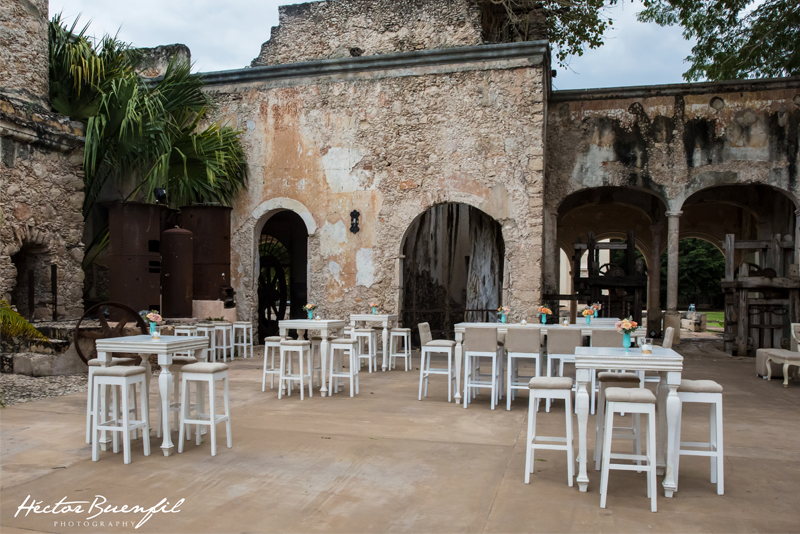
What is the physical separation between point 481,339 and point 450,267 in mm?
9274

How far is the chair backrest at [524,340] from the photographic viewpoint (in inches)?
263

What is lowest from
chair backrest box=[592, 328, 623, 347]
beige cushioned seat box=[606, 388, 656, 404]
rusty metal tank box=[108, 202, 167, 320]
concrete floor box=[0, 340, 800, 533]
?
concrete floor box=[0, 340, 800, 533]

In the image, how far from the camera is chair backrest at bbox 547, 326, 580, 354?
6.75 meters

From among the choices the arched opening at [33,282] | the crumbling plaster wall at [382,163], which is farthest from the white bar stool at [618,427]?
the arched opening at [33,282]

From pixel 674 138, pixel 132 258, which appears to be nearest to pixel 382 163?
pixel 132 258

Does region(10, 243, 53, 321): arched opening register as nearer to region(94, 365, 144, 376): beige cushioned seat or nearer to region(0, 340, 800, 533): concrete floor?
region(0, 340, 800, 533): concrete floor

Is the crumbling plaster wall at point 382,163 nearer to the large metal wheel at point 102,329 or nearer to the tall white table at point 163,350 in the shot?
the large metal wheel at point 102,329

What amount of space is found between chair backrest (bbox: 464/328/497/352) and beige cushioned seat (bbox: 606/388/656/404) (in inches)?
112

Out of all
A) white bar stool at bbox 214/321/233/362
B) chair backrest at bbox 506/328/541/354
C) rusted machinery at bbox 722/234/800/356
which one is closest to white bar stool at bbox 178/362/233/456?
chair backrest at bbox 506/328/541/354

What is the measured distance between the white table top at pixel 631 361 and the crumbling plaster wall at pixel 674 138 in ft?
26.5

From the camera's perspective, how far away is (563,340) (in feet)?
22.2

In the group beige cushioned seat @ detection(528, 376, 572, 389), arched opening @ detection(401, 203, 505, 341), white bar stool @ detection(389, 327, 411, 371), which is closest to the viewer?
beige cushioned seat @ detection(528, 376, 572, 389)

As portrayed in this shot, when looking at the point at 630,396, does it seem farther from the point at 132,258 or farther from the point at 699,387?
the point at 132,258

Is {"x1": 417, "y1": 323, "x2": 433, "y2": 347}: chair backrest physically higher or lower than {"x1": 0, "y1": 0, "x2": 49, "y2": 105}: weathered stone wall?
lower
